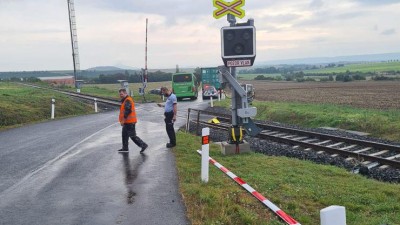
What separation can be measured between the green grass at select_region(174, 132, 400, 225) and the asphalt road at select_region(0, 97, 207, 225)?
357 mm

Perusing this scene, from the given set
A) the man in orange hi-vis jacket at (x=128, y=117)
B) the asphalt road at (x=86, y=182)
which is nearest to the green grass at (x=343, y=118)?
the asphalt road at (x=86, y=182)

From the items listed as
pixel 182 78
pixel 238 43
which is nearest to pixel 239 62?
pixel 238 43

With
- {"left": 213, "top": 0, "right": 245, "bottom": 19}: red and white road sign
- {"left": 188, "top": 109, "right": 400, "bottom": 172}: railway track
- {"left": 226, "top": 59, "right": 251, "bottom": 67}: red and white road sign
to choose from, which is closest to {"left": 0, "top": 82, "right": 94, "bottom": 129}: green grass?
{"left": 188, "top": 109, "right": 400, "bottom": 172}: railway track

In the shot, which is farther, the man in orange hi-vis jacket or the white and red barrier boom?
the man in orange hi-vis jacket

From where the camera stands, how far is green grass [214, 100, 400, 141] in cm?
1619

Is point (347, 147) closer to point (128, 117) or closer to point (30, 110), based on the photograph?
point (128, 117)

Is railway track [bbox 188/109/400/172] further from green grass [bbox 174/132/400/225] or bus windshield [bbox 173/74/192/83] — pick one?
bus windshield [bbox 173/74/192/83]

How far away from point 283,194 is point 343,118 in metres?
12.7

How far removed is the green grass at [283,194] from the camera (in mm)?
6035

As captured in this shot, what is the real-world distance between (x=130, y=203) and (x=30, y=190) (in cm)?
219

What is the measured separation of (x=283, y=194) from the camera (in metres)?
7.28

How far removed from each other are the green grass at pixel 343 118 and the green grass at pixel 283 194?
299 inches

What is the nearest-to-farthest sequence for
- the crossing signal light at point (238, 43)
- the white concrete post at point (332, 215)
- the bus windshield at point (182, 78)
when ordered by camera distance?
the white concrete post at point (332, 215) → the crossing signal light at point (238, 43) → the bus windshield at point (182, 78)

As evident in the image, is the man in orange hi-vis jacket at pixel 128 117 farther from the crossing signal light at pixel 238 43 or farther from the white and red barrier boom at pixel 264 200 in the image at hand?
the white and red barrier boom at pixel 264 200
